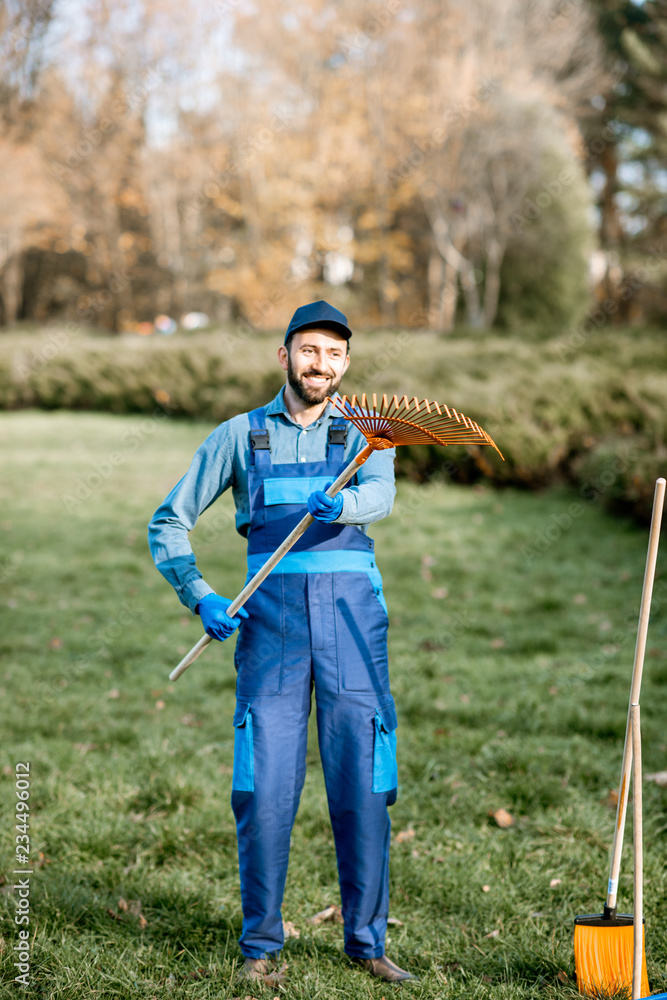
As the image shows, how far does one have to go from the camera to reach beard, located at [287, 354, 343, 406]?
2.61m

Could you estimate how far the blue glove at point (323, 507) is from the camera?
7.63ft

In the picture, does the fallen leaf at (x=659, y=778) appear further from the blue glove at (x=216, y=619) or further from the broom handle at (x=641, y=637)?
the blue glove at (x=216, y=619)

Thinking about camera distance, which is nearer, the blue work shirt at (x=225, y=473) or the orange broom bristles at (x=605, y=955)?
the orange broom bristles at (x=605, y=955)

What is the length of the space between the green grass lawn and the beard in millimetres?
1856

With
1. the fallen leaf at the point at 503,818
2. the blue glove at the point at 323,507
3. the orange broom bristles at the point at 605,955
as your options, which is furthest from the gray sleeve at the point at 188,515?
the fallen leaf at the point at 503,818

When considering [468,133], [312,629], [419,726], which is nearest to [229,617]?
[312,629]

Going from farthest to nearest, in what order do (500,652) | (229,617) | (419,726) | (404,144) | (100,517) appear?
(404,144) → (100,517) → (500,652) → (419,726) → (229,617)

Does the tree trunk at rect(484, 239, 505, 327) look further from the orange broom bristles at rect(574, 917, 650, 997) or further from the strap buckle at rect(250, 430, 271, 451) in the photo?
the orange broom bristles at rect(574, 917, 650, 997)

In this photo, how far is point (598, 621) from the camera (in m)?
6.28

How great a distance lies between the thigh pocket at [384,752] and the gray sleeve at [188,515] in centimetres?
68

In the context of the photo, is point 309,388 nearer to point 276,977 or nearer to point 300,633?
point 300,633

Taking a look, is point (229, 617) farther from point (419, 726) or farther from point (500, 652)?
point (500, 652)

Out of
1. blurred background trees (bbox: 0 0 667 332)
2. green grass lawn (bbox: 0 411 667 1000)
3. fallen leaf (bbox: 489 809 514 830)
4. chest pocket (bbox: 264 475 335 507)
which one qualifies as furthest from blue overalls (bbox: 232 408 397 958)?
blurred background trees (bbox: 0 0 667 332)

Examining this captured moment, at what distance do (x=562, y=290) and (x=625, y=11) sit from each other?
1176 cm
